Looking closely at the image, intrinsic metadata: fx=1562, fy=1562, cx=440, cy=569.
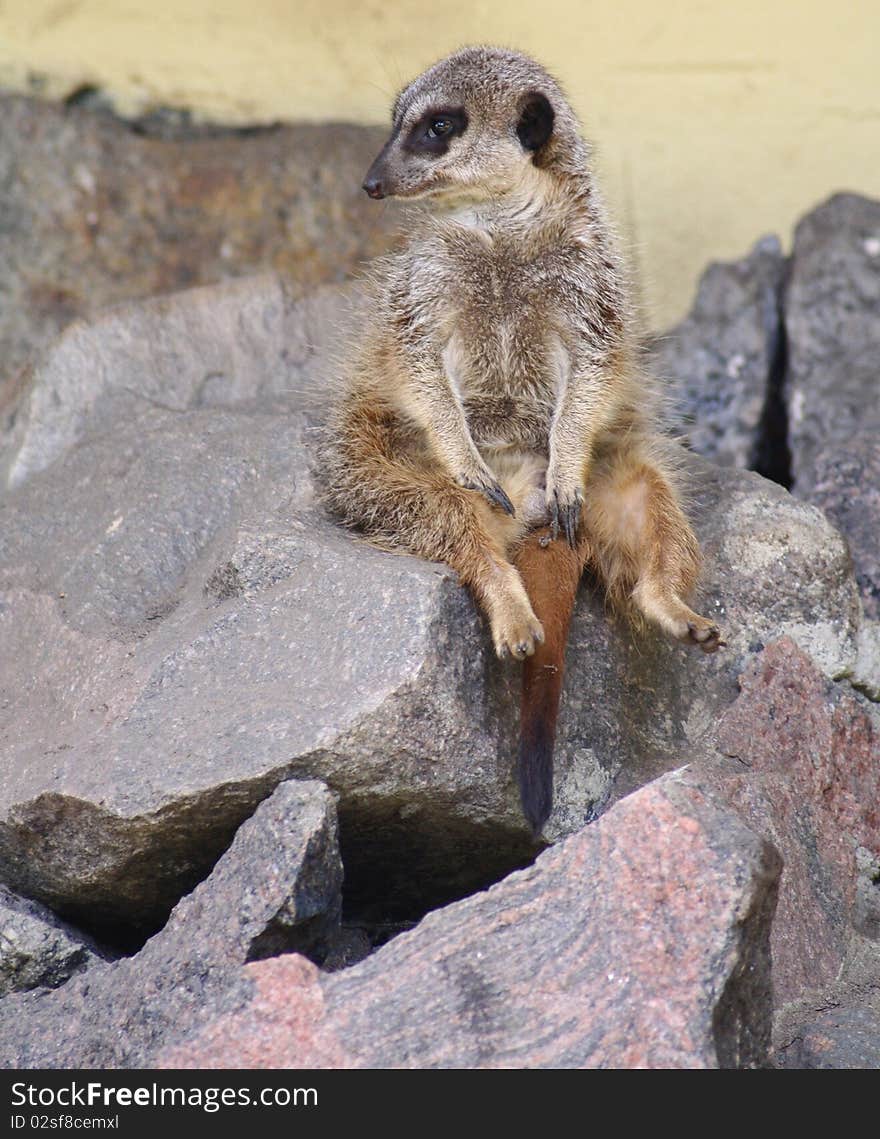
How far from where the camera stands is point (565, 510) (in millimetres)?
3031

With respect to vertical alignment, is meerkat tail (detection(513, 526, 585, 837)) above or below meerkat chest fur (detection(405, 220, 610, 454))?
below

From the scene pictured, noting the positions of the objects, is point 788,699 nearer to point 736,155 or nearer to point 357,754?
point 357,754

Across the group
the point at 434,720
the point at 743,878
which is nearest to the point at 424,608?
the point at 434,720

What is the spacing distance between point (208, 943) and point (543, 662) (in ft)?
2.55

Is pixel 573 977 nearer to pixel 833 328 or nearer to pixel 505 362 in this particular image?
pixel 505 362

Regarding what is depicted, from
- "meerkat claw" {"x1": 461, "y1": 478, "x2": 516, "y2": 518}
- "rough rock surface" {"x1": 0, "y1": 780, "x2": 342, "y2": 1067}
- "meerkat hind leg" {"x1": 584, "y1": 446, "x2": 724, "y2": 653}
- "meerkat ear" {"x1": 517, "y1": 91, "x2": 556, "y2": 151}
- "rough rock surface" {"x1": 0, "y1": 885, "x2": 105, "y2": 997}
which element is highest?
"meerkat ear" {"x1": 517, "y1": 91, "x2": 556, "y2": 151}

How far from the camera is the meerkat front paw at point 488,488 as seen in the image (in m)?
3.02

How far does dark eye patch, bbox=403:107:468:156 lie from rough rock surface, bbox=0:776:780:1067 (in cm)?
150

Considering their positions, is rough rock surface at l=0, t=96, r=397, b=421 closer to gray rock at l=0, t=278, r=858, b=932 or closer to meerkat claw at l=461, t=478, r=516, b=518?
gray rock at l=0, t=278, r=858, b=932

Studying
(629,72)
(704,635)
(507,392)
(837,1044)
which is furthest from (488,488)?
(629,72)

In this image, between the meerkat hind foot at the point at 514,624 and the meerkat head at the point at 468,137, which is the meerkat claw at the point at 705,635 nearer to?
the meerkat hind foot at the point at 514,624

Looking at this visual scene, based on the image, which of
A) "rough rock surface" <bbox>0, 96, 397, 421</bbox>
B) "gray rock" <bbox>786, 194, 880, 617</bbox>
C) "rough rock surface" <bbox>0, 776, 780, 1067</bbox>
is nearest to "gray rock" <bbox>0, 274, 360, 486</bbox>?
"rough rock surface" <bbox>0, 96, 397, 421</bbox>

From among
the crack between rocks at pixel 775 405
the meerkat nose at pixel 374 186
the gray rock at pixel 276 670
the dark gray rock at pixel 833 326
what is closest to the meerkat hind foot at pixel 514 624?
the gray rock at pixel 276 670

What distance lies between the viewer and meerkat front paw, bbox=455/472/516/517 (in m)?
3.02
